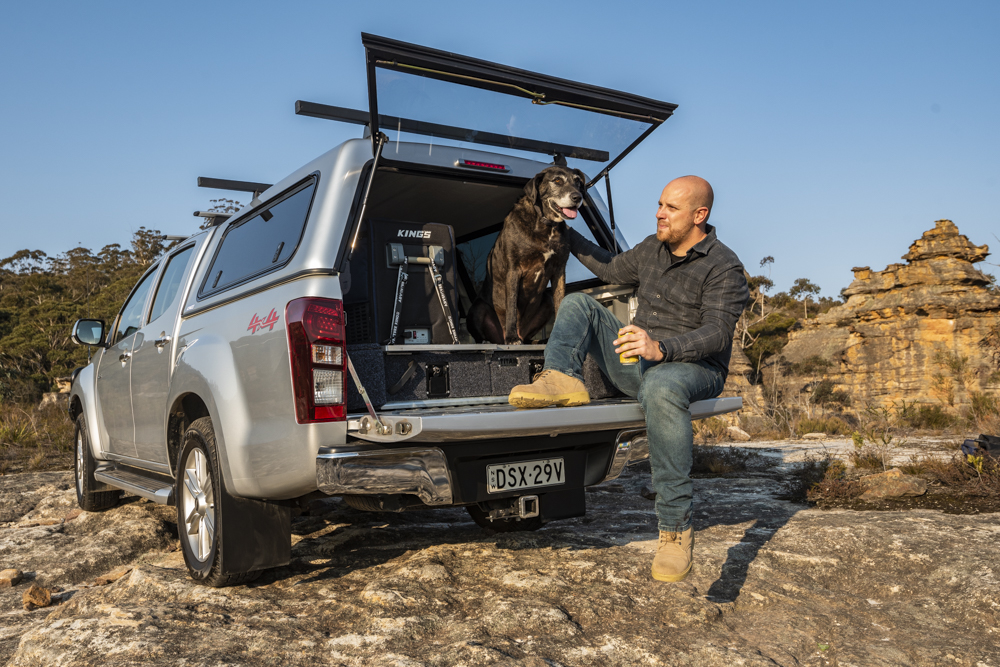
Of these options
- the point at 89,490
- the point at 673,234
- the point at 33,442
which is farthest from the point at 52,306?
the point at 673,234

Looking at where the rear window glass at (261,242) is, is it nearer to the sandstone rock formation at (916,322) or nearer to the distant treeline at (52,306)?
the distant treeline at (52,306)

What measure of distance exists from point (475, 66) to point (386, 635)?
8.50ft

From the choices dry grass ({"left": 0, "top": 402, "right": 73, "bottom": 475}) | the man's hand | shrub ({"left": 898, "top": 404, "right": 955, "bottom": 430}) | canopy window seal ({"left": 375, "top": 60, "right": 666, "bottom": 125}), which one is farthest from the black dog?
shrub ({"left": 898, "top": 404, "right": 955, "bottom": 430})

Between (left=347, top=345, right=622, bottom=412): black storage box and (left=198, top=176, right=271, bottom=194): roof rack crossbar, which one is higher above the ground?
(left=198, top=176, right=271, bottom=194): roof rack crossbar

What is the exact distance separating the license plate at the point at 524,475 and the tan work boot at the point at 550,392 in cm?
30

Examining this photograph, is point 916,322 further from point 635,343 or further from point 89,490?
point 89,490

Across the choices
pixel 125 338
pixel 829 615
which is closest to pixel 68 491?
pixel 125 338

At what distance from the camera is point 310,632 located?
291 cm

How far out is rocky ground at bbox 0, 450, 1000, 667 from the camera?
8.77ft

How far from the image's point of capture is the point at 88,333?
5.52m

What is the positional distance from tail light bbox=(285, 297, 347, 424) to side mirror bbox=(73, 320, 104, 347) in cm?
341

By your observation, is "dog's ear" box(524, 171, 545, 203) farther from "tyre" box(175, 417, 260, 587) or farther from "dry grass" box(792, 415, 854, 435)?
"dry grass" box(792, 415, 854, 435)

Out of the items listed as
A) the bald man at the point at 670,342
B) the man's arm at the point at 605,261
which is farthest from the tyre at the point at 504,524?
the man's arm at the point at 605,261

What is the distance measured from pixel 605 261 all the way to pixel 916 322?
29689mm
